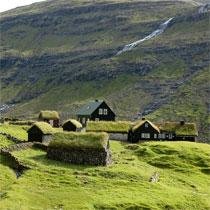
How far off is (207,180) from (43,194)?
101 feet

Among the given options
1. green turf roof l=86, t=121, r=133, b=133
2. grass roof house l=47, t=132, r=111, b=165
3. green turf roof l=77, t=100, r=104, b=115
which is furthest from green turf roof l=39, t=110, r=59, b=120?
grass roof house l=47, t=132, r=111, b=165

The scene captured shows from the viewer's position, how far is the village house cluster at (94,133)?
79875mm

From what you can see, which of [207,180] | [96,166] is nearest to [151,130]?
[207,180]

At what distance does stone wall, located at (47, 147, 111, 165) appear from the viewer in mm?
79625

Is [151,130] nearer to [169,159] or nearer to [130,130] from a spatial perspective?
[130,130]

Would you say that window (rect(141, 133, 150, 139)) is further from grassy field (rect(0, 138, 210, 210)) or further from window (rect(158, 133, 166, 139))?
grassy field (rect(0, 138, 210, 210))

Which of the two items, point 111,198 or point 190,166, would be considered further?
point 190,166

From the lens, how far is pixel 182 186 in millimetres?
79125

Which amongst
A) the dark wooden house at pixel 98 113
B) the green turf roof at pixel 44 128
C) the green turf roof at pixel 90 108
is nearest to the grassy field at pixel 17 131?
the green turf roof at pixel 44 128

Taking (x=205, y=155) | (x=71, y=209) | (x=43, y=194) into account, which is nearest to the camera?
(x=71, y=209)

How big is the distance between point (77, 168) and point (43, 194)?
40.7 ft

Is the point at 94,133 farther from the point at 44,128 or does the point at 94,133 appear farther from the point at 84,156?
the point at 44,128

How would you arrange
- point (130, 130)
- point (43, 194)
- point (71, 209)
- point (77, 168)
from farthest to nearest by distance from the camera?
point (130, 130)
point (77, 168)
point (43, 194)
point (71, 209)

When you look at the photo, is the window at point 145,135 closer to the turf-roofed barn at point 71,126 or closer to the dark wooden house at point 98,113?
the turf-roofed barn at point 71,126
